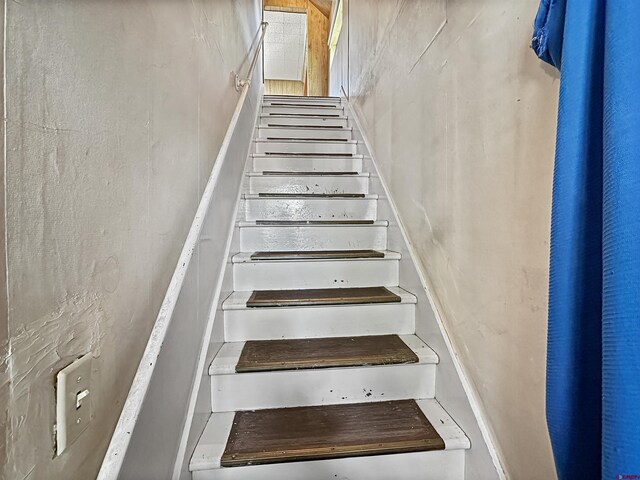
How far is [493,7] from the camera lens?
771 mm

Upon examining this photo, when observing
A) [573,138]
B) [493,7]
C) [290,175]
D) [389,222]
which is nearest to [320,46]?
[290,175]

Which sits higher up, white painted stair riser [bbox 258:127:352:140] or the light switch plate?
white painted stair riser [bbox 258:127:352:140]

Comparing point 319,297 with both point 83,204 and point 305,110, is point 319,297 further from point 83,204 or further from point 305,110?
point 305,110

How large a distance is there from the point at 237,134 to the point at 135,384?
53.9 inches

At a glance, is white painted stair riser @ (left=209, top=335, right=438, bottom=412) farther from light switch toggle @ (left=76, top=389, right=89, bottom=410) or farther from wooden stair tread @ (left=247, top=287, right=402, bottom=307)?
light switch toggle @ (left=76, top=389, right=89, bottom=410)

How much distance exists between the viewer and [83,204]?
0.42 meters

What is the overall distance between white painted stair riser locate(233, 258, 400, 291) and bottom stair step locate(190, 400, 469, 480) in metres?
0.56

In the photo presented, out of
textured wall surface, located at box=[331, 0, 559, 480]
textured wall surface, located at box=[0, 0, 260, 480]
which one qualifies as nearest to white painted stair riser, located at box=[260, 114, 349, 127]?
textured wall surface, located at box=[331, 0, 559, 480]

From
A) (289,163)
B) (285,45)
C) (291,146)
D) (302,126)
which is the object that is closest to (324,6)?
(285,45)

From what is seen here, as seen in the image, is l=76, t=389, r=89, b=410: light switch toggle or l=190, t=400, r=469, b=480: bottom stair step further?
l=190, t=400, r=469, b=480: bottom stair step

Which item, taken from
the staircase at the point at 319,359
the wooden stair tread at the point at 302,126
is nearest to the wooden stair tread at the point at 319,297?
the staircase at the point at 319,359

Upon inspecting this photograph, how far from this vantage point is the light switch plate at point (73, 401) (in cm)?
38

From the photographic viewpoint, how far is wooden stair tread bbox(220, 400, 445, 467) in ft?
2.68

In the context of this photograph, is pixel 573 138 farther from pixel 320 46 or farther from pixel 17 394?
pixel 320 46
